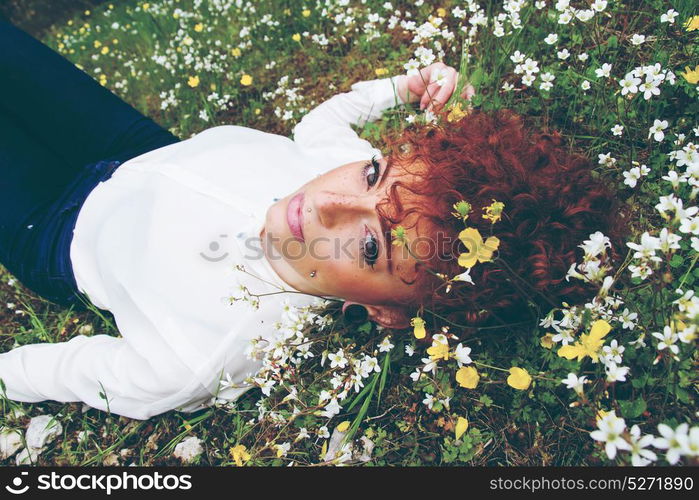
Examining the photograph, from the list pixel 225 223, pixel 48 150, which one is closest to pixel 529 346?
pixel 225 223

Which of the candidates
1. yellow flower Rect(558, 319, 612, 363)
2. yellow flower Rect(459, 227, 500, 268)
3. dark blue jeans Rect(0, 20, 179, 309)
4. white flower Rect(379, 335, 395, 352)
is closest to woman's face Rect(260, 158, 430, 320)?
white flower Rect(379, 335, 395, 352)

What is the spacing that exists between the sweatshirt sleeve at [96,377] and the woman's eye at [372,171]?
4.15 ft

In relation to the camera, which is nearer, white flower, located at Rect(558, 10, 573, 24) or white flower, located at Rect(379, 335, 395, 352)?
white flower, located at Rect(379, 335, 395, 352)

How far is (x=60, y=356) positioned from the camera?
2371 mm

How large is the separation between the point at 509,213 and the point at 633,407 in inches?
34.9

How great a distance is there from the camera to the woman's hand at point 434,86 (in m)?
2.80

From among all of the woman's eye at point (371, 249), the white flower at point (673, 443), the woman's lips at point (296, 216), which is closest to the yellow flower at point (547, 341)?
the white flower at point (673, 443)

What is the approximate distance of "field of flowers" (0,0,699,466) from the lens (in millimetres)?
1658

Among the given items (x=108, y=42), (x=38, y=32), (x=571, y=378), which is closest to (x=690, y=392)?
(x=571, y=378)

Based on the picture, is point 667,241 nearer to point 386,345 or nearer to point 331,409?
point 386,345

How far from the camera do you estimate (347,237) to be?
6.34 feet

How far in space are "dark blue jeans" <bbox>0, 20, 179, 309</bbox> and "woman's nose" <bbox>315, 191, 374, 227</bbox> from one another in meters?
1.64

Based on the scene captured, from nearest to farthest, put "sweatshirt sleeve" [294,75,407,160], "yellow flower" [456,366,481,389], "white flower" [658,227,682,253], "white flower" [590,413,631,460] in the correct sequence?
"white flower" [590,413,631,460]
"white flower" [658,227,682,253]
"yellow flower" [456,366,481,389]
"sweatshirt sleeve" [294,75,407,160]

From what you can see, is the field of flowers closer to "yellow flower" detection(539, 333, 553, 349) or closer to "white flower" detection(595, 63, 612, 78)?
"yellow flower" detection(539, 333, 553, 349)
